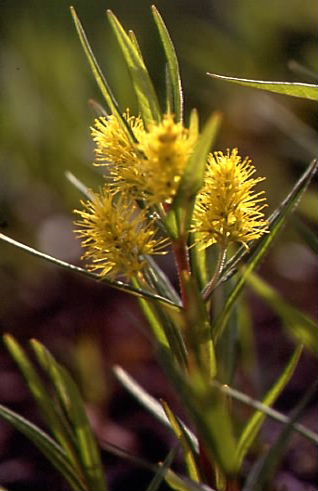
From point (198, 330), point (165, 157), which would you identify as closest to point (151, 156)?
point (165, 157)

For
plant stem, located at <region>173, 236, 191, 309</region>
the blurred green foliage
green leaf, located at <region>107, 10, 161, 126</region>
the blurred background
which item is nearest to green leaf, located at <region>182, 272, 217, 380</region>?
plant stem, located at <region>173, 236, 191, 309</region>

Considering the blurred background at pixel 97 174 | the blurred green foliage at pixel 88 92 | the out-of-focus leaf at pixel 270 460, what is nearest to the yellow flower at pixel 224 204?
the out-of-focus leaf at pixel 270 460

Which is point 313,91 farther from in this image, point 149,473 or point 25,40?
point 25,40

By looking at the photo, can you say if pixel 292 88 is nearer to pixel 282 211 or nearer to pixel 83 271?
pixel 282 211

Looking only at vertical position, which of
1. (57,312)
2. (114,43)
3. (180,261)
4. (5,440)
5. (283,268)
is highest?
(114,43)

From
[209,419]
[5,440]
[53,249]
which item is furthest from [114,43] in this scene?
[209,419]

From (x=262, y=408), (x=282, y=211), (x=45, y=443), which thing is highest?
(x=282, y=211)
